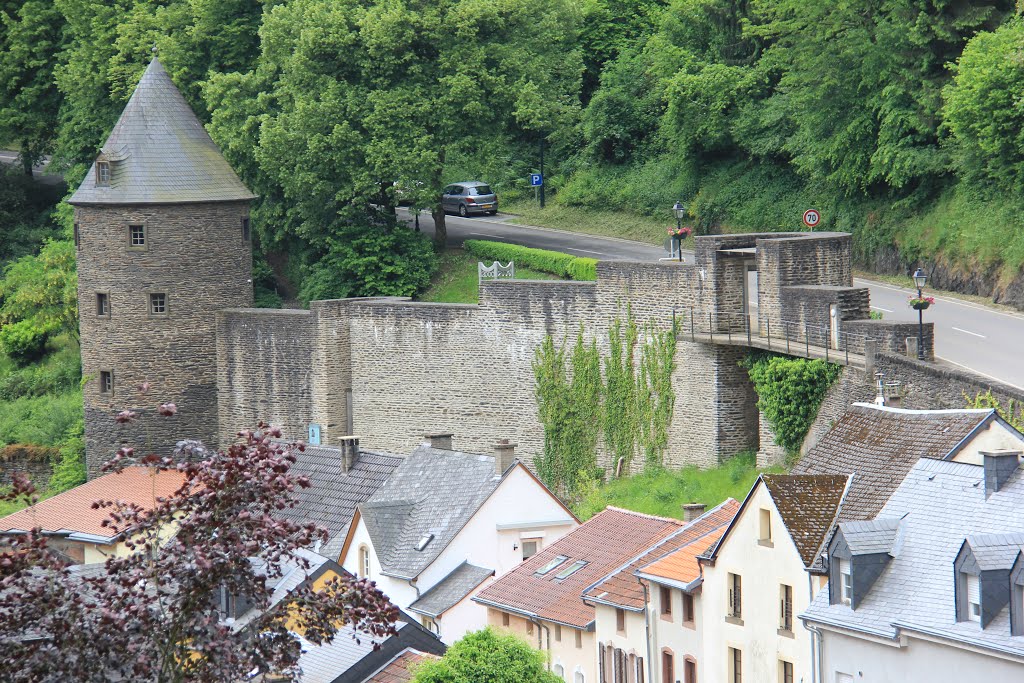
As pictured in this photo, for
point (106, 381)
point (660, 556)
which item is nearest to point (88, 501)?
point (106, 381)

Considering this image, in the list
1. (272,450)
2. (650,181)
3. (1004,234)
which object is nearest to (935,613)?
(272,450)

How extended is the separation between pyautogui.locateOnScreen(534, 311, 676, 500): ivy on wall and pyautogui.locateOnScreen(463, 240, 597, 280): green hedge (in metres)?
3.07

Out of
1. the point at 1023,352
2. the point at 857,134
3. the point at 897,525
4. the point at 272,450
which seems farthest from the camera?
the point at 857,134

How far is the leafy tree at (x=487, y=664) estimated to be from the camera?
2594cm

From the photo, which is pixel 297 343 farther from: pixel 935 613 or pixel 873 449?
pixel 935 613

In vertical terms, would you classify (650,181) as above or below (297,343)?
above

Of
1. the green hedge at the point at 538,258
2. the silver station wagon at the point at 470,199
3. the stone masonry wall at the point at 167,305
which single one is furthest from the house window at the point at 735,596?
the silver station wagon at the point at 470,199

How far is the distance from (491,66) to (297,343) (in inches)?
282

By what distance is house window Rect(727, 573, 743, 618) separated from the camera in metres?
26.3

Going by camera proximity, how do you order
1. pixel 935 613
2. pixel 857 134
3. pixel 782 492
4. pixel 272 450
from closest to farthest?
pixel 272 450, pixel 935 613, pixel 782 492, pixel 857 134

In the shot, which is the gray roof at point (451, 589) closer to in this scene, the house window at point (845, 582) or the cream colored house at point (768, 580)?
the cream colored house at point (768, 580)

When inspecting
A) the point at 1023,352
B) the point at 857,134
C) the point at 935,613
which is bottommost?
the point at 935,613

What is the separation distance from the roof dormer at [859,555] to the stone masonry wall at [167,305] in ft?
69.0

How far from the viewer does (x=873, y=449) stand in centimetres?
2670
